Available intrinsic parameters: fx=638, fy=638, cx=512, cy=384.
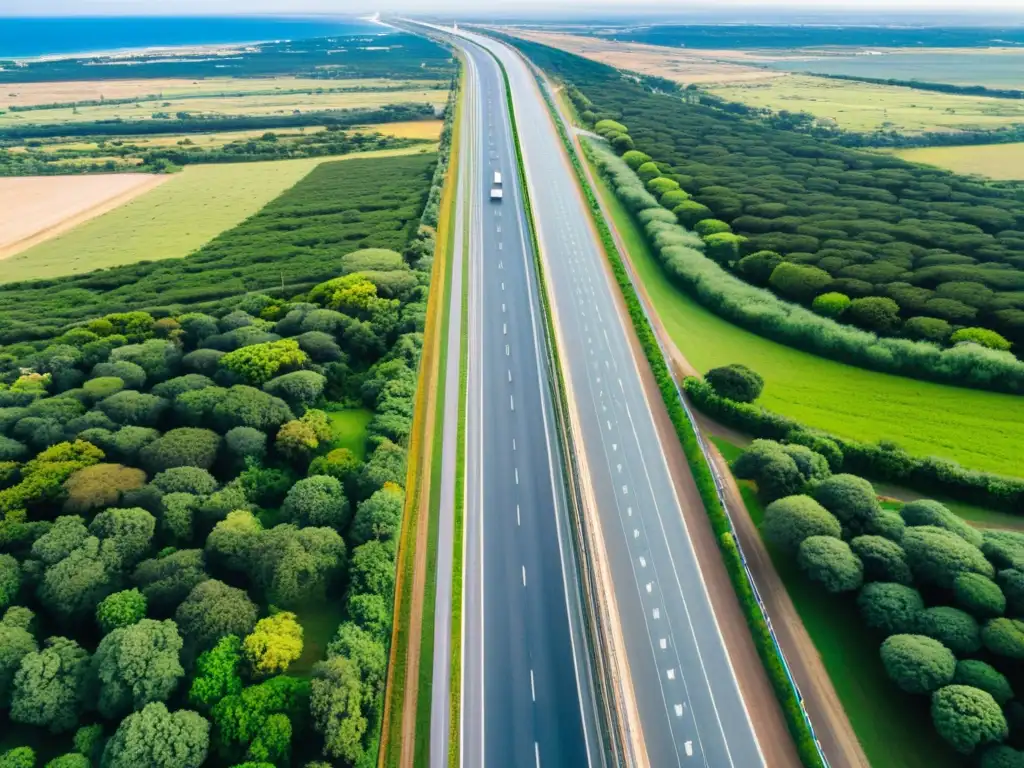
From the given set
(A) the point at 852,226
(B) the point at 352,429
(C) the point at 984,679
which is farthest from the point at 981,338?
(B) the point at 352,429

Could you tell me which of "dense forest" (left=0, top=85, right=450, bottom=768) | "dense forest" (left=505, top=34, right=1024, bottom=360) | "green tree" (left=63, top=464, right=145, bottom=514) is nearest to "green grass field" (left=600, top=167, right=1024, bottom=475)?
"dense forest" (left=505, top=34, right=1024, bottom=360)

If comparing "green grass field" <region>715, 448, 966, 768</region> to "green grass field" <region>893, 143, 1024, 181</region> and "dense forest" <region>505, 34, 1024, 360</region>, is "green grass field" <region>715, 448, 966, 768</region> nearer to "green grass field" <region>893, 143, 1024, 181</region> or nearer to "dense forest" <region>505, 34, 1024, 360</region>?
"dense forest" <region>505, 34, 1024, 360</region>

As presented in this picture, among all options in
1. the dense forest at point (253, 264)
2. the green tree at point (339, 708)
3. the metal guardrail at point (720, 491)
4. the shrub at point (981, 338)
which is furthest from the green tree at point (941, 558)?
the dense forest at point (253, 264)

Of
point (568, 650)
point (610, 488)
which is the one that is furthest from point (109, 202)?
point (568, 650)

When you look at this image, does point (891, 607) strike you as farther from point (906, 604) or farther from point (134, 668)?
point (134, 668)

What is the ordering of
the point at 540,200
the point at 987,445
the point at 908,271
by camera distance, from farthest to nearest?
the point at 540,200 → the point at 908,271 → the point at 987,445

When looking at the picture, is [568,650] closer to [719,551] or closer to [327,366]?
[719,551]
